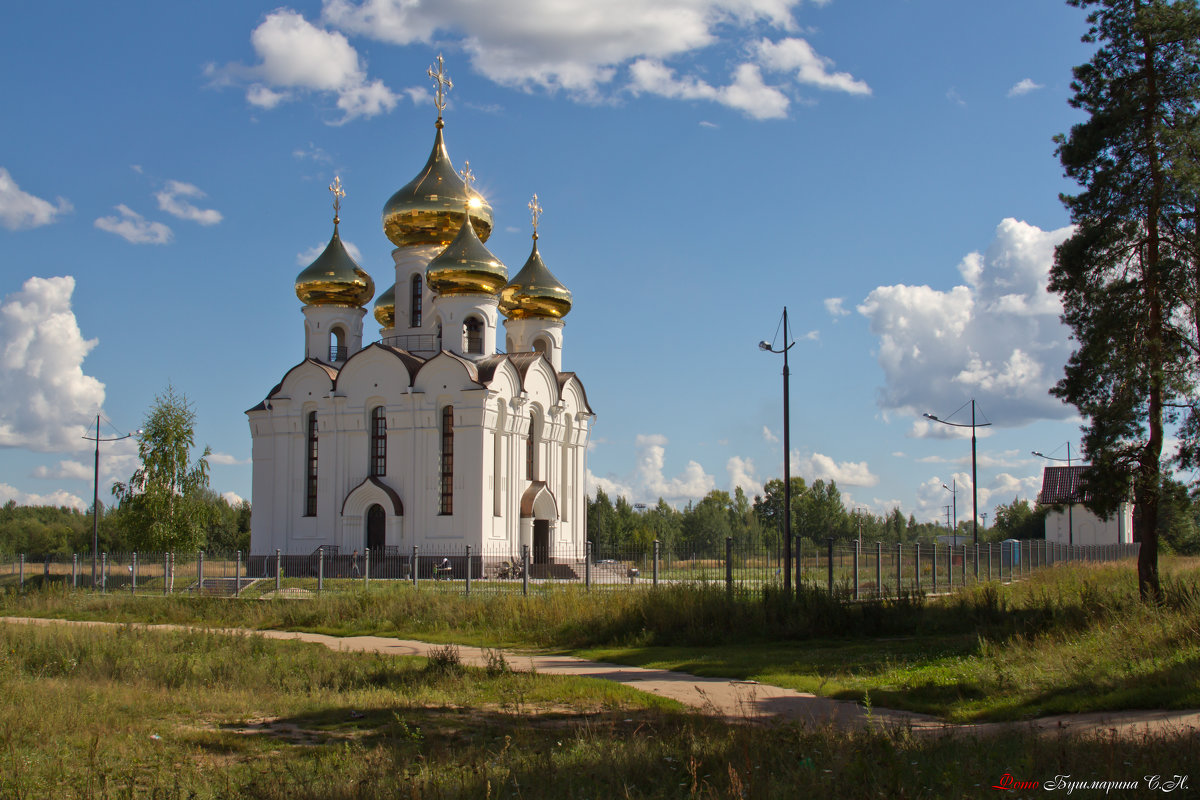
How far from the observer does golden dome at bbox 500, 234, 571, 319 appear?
41.5 meters

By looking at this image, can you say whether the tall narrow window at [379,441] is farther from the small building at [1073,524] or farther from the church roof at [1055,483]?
the church roof at [1055,483]

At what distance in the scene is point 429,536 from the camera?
34969 millimetres

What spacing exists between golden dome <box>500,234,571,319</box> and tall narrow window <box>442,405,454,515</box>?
7577 millimetres

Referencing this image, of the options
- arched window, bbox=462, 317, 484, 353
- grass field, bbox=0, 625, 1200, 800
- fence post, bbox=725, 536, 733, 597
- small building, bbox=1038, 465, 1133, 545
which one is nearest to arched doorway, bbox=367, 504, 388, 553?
arched window, bbox=462, 317, 484, 353

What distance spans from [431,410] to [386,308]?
10442 mm

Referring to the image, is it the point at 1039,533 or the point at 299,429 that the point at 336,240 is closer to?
the point at 299,429

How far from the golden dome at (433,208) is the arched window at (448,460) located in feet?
26.9

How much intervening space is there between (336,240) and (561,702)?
3433 cm

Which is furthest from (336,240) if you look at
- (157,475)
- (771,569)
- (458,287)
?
(771,569)

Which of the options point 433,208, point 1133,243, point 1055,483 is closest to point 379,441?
point 433,208

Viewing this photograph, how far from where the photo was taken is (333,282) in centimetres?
3997

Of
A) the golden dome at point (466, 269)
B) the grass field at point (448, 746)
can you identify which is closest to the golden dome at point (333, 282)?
the golden dome at point (466, 269)

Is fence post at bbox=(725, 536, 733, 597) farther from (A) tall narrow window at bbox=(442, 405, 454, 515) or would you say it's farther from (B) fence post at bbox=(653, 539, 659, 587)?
(A) tall narrow window at bbox=(442, 405, 454, 515)

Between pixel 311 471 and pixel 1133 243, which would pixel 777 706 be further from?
pixel 311 471
